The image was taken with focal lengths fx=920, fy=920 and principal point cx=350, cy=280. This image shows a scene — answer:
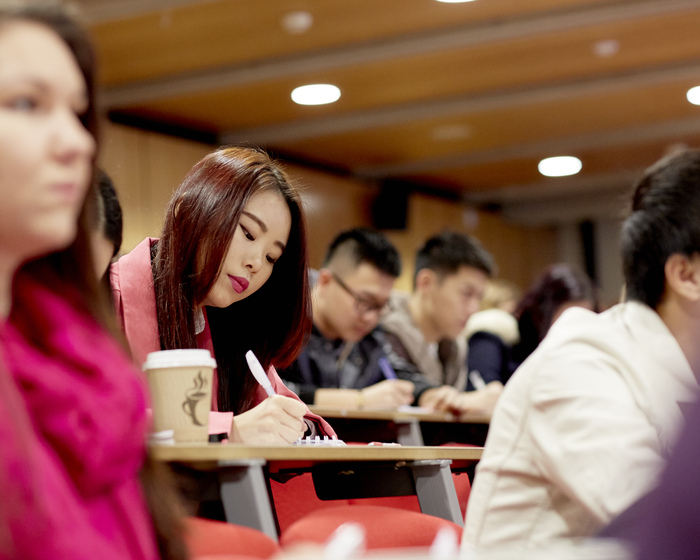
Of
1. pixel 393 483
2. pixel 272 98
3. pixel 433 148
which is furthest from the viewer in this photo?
pixel 433 148

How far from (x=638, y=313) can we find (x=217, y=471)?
704 mm

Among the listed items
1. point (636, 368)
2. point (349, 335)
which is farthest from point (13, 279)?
point (349, 335)

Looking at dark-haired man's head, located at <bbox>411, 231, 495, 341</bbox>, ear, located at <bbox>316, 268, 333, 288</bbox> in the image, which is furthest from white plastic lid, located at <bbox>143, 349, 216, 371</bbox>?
dark-haired man's head, located at <bbox>411, 231, 495, 341</bbox>

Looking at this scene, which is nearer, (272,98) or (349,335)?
(349,335)

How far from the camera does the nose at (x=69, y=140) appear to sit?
3.05 ft

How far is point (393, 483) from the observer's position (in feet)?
6.06

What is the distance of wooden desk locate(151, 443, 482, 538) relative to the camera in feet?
4.24

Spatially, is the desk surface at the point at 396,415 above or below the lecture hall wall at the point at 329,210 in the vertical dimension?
below

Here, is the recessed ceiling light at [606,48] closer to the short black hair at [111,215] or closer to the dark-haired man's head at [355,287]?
the dark-haired man's head at [355,287]

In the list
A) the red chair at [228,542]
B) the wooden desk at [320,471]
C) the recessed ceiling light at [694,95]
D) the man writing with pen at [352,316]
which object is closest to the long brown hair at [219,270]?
the wooden desk at [320,471]

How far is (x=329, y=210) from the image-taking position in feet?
24.0

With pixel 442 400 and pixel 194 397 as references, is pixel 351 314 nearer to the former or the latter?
pixel 442 400

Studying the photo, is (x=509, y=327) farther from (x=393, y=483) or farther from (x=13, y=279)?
(x=13, y=279)

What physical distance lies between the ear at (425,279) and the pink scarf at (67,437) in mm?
3939
